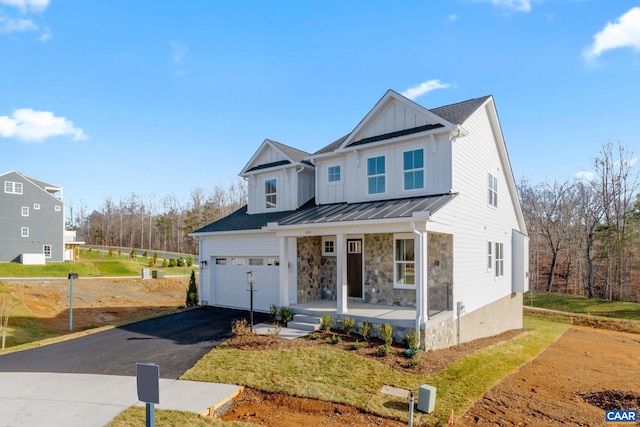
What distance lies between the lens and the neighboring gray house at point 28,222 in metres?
32.5

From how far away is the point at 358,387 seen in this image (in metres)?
6.85

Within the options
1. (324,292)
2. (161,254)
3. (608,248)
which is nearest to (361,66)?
(324,292)

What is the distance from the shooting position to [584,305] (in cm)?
2464

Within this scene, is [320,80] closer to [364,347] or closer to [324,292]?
[324,292]

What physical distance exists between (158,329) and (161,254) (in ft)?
138

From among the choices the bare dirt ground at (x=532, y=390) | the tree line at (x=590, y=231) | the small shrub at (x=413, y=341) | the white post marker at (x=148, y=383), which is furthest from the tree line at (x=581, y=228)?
the white post marker at (x=148, y=383)

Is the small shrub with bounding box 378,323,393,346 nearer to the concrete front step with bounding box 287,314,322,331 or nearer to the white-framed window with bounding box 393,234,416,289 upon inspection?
the concrete front step with bounding box 287,314,322,331

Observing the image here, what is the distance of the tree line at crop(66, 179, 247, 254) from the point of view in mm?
57312

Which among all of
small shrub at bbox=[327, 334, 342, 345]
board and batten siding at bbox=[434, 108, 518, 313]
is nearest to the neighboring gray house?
small shrub at bbox=[327, 334, 342, 345]

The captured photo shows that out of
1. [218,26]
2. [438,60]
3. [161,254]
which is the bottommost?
[161,254]

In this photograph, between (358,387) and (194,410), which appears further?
(358,387)

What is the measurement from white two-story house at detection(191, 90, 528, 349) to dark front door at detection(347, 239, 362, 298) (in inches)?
1.5

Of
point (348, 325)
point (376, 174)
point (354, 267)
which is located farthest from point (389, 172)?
point (348, 325)

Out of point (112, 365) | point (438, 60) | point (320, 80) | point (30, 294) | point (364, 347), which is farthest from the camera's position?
point (30, 294)
